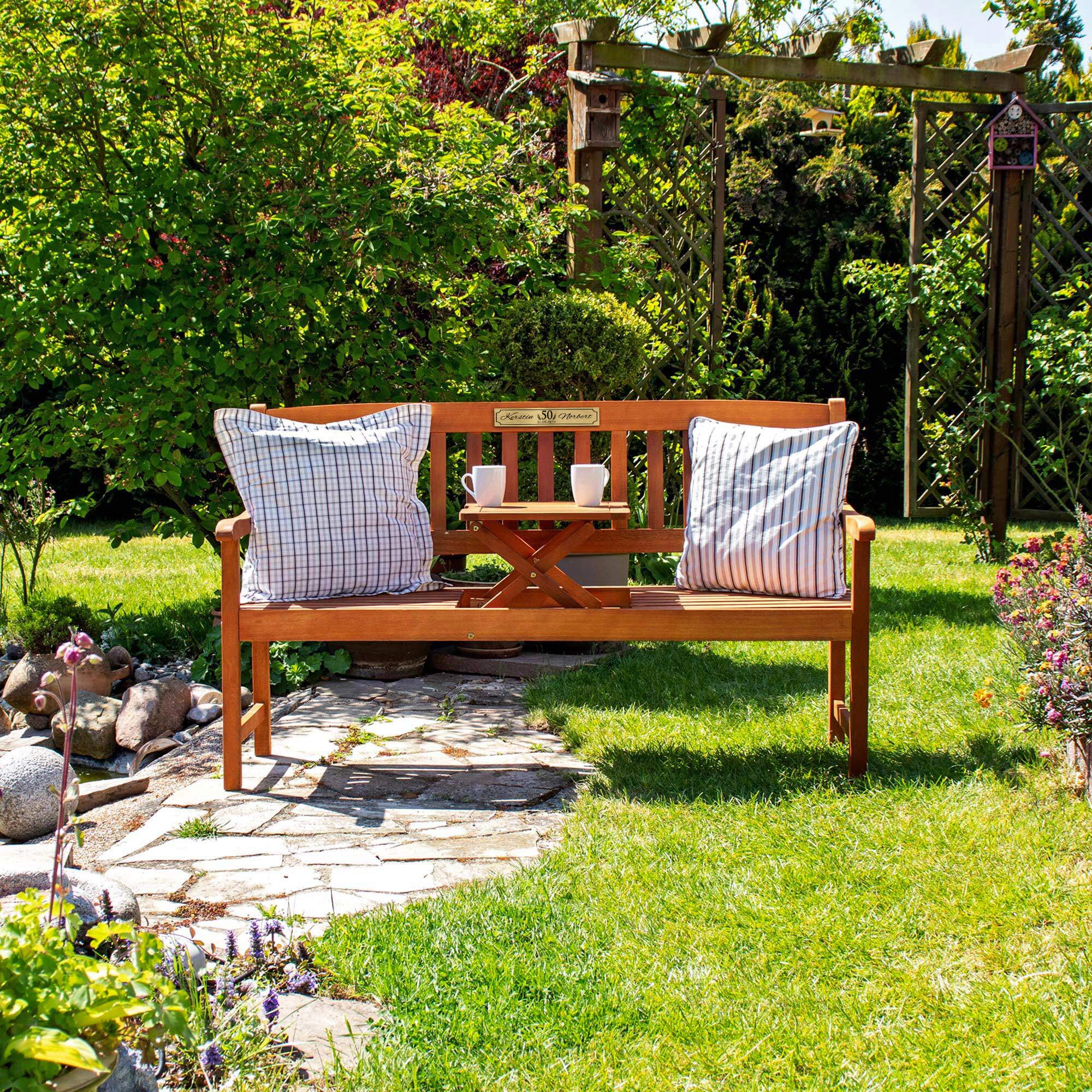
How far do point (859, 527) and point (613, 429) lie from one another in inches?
37.6

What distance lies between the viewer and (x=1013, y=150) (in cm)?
626

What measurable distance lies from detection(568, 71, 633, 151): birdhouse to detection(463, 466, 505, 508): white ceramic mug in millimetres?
2729

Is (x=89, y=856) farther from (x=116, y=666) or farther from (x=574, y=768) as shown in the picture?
(x=116, y=666)

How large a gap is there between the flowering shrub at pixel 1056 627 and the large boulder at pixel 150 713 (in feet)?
9.14

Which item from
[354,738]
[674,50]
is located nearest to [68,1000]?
[354,738]

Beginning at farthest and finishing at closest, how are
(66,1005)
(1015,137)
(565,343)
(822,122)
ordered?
(822,122)
(1015,137)
(565,343)
(66,1005)

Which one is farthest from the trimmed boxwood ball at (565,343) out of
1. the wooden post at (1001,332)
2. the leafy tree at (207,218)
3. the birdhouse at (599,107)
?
the wooden post at (1001,332)

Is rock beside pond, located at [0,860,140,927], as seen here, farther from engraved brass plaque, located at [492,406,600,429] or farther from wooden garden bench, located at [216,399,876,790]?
engraved brass plaque, located at [492,406,600,429]

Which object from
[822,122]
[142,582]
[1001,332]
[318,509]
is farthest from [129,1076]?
[822,122]

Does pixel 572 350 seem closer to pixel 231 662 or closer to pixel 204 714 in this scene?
pixel 204 714

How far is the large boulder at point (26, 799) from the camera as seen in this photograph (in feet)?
10.2

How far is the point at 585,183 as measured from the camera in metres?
5.60

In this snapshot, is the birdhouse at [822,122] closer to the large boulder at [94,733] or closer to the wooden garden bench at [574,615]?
the wooden garden bench at [574,615]

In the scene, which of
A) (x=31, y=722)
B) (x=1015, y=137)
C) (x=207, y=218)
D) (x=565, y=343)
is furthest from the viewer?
(x=1015, y=137)
